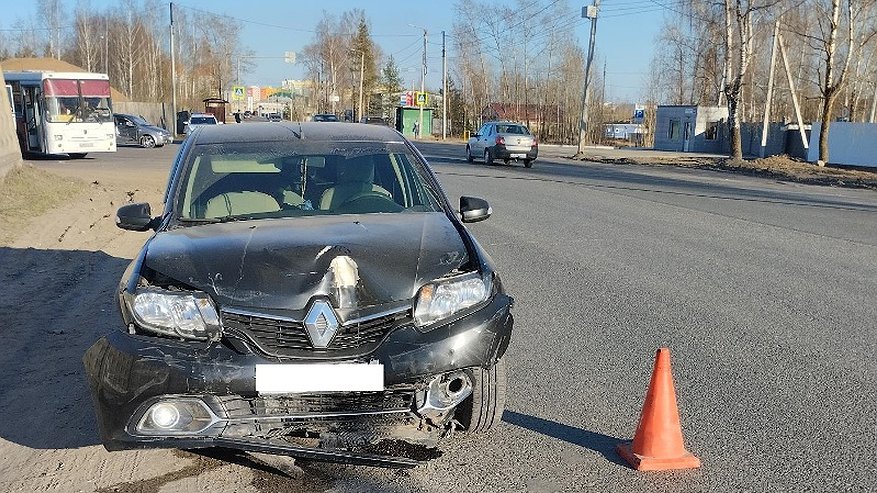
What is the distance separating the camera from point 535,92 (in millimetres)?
81500

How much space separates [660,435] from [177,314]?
233 cm

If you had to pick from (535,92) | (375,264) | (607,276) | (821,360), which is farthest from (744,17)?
(535,92)

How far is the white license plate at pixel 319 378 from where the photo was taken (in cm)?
Answer: 343

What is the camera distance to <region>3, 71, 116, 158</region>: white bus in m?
29.6

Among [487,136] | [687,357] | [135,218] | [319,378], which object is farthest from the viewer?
[487,136]

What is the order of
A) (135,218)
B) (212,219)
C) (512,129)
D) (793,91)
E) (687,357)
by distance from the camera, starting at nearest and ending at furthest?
(212,219) < (135,218) < (687,357) < (512,129) < (793,91)

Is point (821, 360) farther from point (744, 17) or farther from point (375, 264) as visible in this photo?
point (744, 17)

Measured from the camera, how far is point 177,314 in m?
3.52

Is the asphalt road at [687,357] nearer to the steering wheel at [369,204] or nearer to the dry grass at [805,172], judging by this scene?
the steering wheel at [369,204]

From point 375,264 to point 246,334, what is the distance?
66cm

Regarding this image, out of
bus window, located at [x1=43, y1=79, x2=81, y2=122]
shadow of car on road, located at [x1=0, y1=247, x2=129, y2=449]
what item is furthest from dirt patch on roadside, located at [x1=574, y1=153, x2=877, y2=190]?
shadow of car on road, located at [x1=0, y1=247, x2=129, y2=449]

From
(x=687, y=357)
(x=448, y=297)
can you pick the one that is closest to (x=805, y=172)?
(x=687, y=357)

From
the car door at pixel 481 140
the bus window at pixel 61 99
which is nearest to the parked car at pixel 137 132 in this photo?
the bus window at pixel 61 99

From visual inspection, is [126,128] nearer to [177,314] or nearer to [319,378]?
[177,314]
